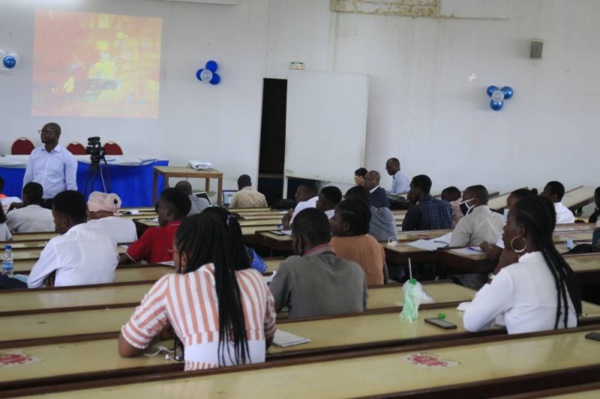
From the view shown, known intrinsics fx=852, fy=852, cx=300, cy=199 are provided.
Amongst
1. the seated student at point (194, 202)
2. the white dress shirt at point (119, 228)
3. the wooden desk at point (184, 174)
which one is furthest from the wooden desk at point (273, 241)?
the wooden desk at point (184, 174)

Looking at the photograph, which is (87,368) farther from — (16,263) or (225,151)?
(225,151)

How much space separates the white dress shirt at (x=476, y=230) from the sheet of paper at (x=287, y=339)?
3105 mm

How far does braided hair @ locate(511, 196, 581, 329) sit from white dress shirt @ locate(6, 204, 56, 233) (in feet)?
12.8

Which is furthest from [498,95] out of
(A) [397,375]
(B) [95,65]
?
(A) [397,375]

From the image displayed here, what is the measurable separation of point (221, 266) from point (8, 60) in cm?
913

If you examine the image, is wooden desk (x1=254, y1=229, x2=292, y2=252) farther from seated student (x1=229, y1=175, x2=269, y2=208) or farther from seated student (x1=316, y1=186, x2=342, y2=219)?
seated student (x1=229, y1=175, x2=269, y2=208)

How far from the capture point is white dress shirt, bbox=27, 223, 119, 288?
399cm

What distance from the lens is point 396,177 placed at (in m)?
11.5

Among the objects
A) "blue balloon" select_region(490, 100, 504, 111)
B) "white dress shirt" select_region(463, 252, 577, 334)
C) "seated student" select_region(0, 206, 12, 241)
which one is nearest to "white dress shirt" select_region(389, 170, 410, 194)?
"blue balloon" select_region(490, 100, 504, 111)

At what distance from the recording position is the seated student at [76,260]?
400 cm

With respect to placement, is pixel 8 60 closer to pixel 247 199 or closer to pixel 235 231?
pixel 247 199

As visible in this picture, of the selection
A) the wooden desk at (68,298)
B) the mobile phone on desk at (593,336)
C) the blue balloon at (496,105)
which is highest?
the blue balloon at (496,105)

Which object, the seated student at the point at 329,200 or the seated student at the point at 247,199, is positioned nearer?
the seated student at the point at 329,200

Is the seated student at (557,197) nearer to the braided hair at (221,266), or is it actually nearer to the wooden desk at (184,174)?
the wooden desk at (184,174)
